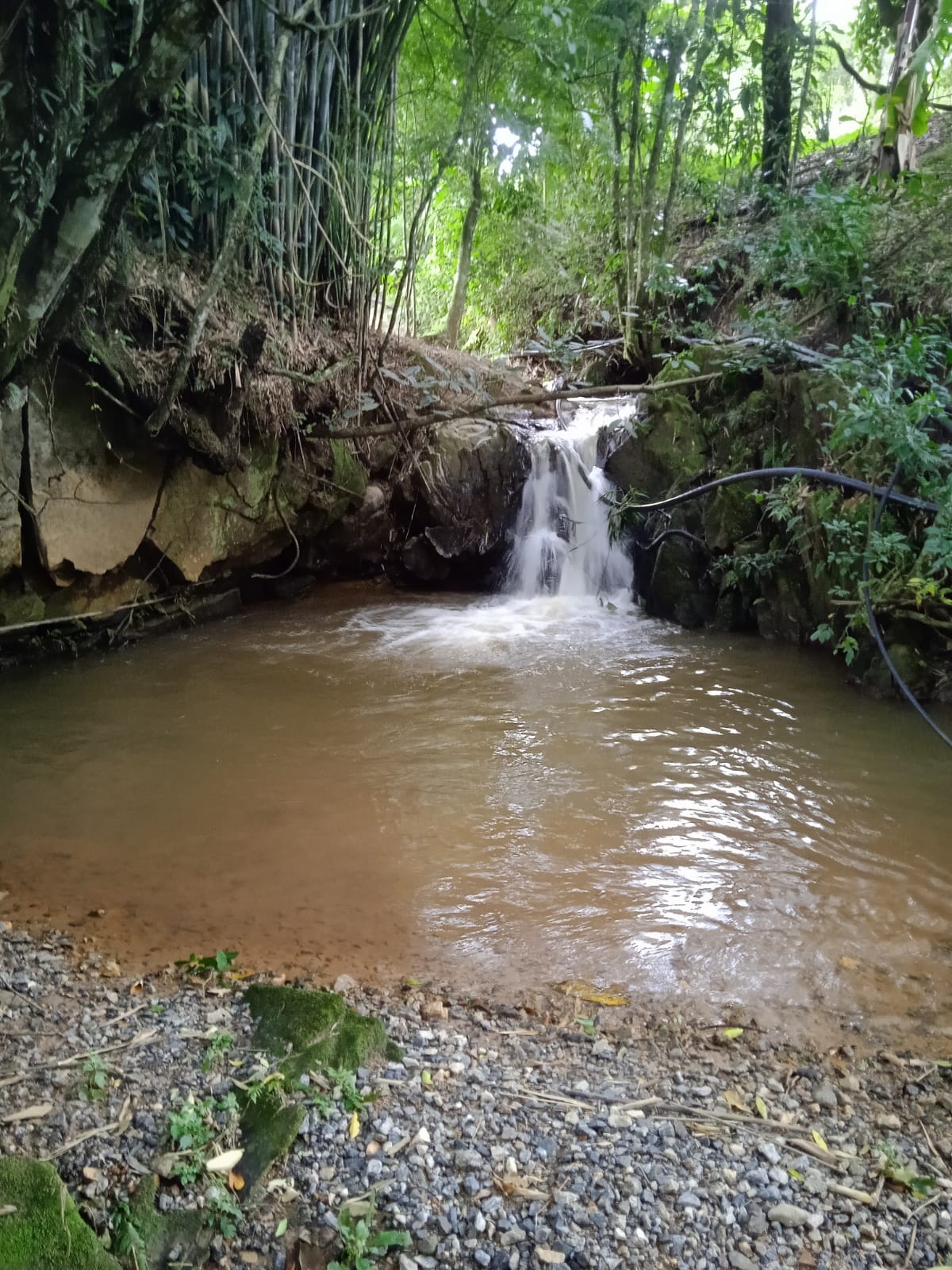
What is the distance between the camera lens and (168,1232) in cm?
173

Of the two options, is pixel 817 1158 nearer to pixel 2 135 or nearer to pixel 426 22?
pixel 2 135

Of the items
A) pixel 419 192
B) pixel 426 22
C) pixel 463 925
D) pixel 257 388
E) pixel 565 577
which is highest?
pixel 426 22

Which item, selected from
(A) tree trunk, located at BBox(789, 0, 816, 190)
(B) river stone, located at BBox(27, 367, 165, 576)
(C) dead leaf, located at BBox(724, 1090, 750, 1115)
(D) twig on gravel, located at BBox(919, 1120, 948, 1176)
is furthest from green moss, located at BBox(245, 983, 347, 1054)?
(A) tree trunk, located at BBox(789, 0, 816, 190)

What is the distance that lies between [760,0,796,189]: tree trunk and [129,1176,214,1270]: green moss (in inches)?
385

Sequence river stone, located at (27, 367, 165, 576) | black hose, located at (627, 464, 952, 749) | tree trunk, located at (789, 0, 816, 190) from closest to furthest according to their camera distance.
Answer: black hose, located at (627, 464, 952, 749), river stone, located at (27, 367, 165, 576), tree trunk, located at (789, 0, 816, 190)

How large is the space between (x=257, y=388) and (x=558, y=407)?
4409mm

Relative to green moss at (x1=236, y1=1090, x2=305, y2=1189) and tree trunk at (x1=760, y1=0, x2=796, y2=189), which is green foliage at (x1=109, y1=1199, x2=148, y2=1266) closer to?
green moss at (x1=236, y1=1090, x2=305, y2=1189)

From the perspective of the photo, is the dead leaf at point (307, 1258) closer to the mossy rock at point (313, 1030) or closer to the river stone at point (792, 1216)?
the mossy rock at point (313, 1030)

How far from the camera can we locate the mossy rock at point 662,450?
838 centimetres

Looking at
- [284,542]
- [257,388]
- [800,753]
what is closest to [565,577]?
[284,542]

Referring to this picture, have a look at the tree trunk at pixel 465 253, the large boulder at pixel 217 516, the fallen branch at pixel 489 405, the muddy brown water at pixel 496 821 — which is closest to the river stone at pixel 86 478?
the large boulder at pixel 217 516

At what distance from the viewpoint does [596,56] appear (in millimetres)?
7539

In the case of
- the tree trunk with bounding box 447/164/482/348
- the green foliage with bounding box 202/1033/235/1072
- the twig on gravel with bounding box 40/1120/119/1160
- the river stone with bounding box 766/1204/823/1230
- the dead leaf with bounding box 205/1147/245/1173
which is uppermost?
the tree trunk with bounding box 447/164/482/348

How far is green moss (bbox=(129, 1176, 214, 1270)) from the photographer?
170cm
